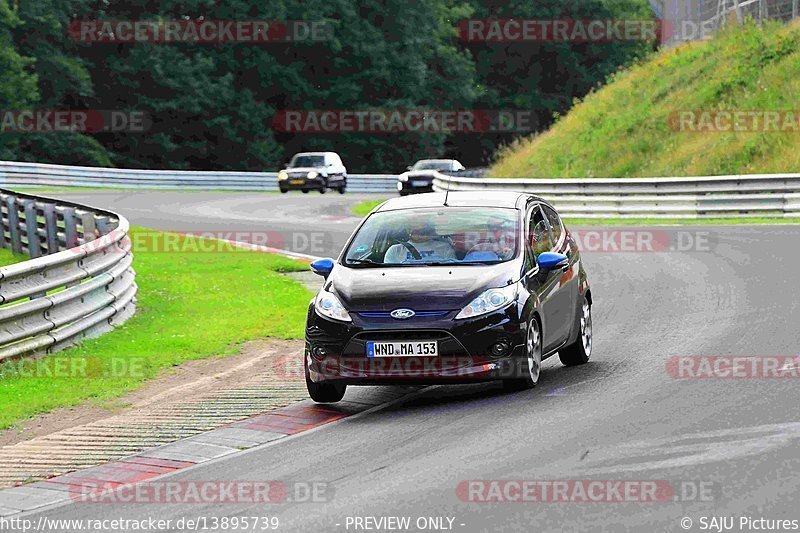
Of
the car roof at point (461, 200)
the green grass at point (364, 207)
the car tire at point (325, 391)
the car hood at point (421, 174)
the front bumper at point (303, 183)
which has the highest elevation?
the car roof at point (461, 200)

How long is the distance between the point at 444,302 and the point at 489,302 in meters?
0.36

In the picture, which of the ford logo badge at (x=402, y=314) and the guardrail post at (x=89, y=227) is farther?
the guardrail post at (x=89, y=227)

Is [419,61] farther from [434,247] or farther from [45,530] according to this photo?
[45,530]

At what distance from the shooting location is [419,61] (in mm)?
73000

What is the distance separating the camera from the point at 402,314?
10.5 m

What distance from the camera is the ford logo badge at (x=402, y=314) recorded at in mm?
10438

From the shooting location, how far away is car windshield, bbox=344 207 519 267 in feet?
37.4

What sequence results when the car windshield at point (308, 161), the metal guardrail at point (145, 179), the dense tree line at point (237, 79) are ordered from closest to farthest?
the metal guardrail at point (145, 179) → the car windshield at point (308, 161) → the dense tree line at point (237, 79)

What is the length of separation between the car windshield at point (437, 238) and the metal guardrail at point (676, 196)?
61.5ft

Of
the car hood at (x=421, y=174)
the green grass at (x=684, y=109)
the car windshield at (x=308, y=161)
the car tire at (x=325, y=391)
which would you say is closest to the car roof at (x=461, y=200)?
the car tire at (x=325, y=391)

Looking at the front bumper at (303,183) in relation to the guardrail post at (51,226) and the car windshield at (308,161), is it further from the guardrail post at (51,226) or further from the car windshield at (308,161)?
the guardrail post at (51,226)

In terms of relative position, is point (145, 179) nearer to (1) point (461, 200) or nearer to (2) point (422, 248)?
(1) point (461, 200)

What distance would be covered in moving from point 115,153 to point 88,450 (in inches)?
2186

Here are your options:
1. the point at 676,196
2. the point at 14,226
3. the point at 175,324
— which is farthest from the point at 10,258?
the point at 676,196
